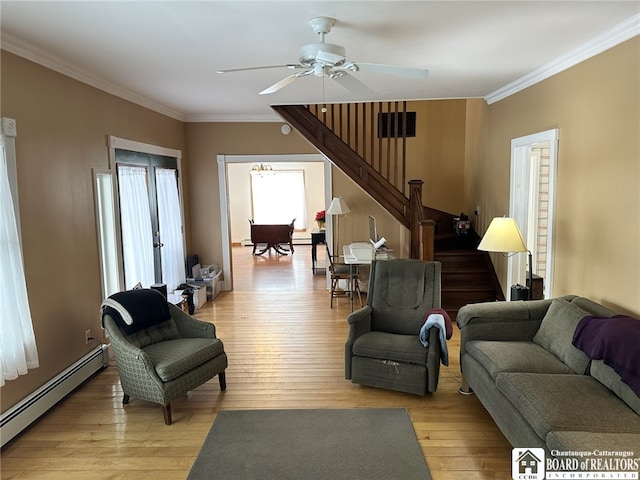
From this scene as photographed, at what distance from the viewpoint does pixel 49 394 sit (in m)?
3.29

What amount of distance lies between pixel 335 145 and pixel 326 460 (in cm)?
402

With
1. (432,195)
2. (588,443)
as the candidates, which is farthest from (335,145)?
(588,443)

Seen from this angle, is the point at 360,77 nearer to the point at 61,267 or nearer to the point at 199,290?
the point at 61,267

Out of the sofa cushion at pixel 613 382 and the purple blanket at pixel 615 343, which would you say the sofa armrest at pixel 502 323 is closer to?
the purple blanket at pixel 615 343

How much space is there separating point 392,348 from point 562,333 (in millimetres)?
1194

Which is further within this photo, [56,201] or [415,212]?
[415,212]

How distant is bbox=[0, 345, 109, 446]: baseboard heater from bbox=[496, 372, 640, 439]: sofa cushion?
3.19 m

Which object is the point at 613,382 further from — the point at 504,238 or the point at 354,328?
the point at 354,328

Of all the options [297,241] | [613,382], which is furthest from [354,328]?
[297,241]

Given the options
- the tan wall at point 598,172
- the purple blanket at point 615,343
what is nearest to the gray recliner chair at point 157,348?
the purple blanket at point 615,343

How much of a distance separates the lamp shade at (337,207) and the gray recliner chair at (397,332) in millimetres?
2352

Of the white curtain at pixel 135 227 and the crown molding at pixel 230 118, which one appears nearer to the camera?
the white curtain at pixel 135 227

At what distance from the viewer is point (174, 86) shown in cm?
445

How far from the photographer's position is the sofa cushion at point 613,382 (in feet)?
7.41
